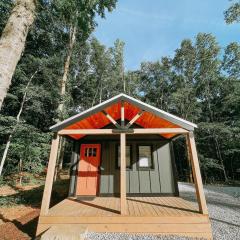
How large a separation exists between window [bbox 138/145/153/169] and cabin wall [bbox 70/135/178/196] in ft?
0.42

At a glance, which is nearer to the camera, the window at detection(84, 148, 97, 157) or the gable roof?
the gable roof

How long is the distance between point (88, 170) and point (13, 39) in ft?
17.6

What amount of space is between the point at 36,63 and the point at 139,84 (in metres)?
14.5

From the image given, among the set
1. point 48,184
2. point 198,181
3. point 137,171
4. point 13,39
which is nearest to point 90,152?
Result: point 137,171

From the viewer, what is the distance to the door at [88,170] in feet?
22.0

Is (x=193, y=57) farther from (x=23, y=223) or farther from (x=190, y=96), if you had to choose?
(x=23, y=223)

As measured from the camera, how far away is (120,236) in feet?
12.8

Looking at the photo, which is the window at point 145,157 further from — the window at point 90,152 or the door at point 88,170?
the window at point 90,152

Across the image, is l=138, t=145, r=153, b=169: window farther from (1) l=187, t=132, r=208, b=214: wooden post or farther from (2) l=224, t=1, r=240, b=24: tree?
(2) l=224, t=1, r=240, b=24: tree

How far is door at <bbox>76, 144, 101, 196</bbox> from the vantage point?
6719 mm

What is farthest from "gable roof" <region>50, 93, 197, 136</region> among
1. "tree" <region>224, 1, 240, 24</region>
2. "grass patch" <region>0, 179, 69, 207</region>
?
"tree" <region>224, 1, 240, 24</region>

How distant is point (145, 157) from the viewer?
23.1ft

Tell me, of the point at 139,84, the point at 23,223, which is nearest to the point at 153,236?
the point at 23,223

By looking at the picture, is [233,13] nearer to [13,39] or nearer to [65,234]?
[13,39]
